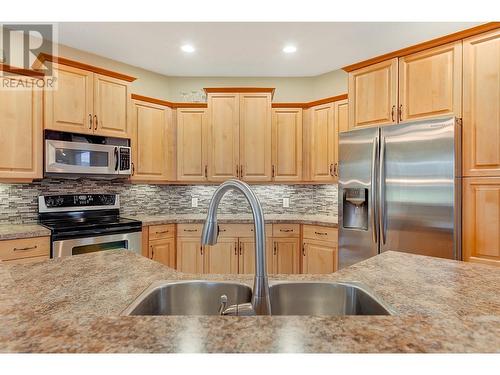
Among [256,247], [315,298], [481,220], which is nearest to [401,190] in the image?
[481,220]

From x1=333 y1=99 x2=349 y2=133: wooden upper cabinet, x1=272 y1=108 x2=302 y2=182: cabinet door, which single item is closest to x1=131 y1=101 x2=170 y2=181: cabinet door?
x1=272 y1=108 x2=302 y2=182: cabinet door

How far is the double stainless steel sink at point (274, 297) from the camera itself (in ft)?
3.28

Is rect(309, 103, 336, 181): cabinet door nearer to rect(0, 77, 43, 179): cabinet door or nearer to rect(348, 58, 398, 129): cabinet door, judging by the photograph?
rect(348, 58, 398, 129): cabinet door

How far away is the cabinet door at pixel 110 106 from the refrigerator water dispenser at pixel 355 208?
2477mm

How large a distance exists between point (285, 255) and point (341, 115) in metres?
1.80

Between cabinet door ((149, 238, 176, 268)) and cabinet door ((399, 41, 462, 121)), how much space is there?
273 centimetres

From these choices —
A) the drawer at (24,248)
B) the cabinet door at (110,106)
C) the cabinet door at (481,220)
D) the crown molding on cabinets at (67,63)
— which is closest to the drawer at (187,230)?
the cabinet door at (110,106)

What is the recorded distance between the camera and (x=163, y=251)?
11.0 ft

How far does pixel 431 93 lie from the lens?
2.40m

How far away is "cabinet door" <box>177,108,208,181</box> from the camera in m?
3.83

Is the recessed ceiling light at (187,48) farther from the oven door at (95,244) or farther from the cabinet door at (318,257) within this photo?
the cabinet door at (318,257)

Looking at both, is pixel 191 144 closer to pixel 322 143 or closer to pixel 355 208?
pixel 322 143
